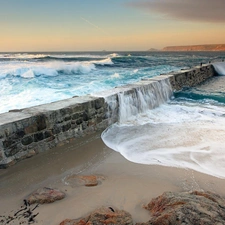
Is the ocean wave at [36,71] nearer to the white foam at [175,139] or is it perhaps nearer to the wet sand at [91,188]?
the white foam at [175,139]

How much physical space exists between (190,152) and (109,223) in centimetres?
272

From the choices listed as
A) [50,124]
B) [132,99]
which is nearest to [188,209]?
[50,124]

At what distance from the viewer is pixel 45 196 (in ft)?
10.0

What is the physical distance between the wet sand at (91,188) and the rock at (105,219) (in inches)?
6.7

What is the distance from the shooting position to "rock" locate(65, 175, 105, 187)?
346 cm

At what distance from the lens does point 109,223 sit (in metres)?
2.37

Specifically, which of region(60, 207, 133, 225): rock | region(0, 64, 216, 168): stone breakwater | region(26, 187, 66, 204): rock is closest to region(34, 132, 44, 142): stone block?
region(0, 64, 216, 168): stone breakwater

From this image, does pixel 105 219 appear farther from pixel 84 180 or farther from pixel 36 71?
pixel 36 71

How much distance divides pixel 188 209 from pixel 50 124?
3.16 metres

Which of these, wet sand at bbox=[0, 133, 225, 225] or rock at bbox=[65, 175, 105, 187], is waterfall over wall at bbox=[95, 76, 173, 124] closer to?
wet sand at bbox=[0, 133, 225, 225]

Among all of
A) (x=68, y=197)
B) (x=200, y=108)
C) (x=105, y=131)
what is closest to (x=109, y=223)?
(x=68, y=197)

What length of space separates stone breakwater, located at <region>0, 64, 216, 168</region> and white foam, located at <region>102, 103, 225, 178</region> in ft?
1.68

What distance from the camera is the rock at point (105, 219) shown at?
2.39 meters

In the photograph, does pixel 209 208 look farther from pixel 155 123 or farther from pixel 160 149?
pixel 155 123
